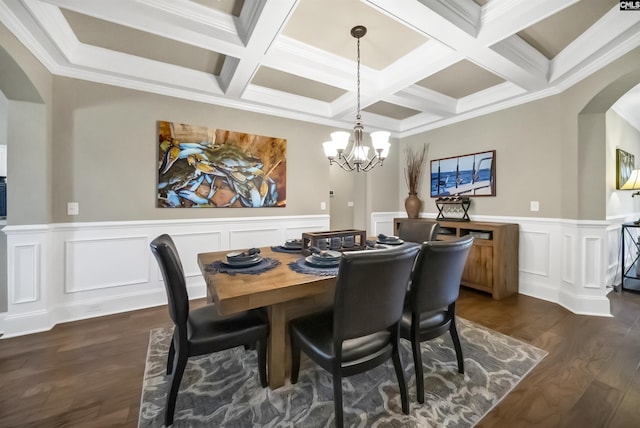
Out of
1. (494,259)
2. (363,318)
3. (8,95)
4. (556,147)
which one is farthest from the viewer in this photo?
(494,259)

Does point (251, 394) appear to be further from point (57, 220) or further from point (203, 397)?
point (57, 220)

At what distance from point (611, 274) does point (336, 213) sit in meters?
4.46

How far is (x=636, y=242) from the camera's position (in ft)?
12.3

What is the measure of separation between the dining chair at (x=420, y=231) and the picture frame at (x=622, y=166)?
2877mm

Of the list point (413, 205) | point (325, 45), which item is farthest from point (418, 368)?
point (413, 205)

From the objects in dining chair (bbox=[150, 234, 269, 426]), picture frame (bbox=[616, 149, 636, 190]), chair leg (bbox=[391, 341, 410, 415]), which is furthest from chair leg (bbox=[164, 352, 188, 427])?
picture frame (bbox=[616, 149, 636, 190])

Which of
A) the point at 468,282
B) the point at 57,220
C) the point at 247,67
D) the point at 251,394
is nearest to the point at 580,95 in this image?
the point at 468,282

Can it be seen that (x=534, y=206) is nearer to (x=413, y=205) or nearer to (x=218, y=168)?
(x=413, y=205)

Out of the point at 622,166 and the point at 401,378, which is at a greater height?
the point at 622,166

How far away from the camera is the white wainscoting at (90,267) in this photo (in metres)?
2.34

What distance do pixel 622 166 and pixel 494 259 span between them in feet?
7.60

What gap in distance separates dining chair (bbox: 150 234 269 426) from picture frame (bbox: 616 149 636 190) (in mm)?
4733

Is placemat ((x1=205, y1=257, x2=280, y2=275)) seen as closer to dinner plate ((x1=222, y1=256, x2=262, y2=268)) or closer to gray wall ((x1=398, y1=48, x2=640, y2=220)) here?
dinner plate ((x1=222, y1=256, x2=262, y2=268))

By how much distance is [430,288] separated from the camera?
1546mm
